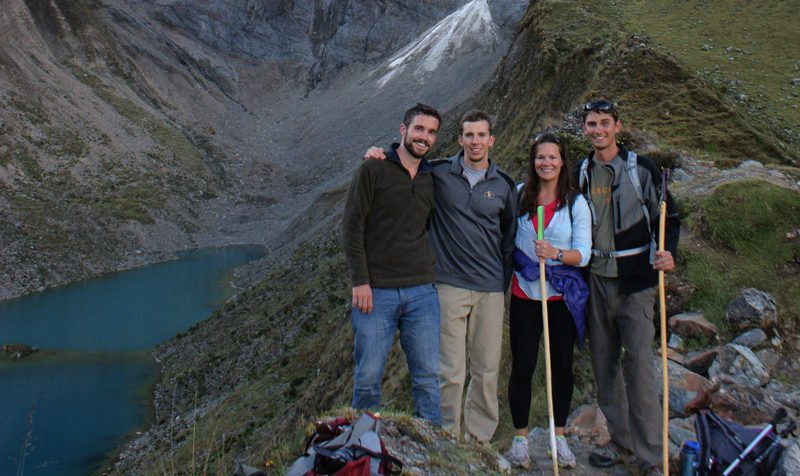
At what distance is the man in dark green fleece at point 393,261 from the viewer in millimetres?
4891

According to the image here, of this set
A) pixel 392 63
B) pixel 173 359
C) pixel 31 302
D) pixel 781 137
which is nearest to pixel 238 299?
pixel 173 359

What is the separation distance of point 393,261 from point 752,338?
4220 millimetres

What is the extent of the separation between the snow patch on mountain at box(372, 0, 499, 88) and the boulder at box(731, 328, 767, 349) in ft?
276

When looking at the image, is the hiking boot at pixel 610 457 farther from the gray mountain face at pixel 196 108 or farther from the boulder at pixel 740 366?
the gray mountain face at pixel 196 108

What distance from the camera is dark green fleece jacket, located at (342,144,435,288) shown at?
4.87 meters

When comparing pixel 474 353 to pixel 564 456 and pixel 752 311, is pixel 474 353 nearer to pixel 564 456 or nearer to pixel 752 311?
pixel 564 456

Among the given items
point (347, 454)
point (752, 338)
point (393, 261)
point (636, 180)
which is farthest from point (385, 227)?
point (752, 338)

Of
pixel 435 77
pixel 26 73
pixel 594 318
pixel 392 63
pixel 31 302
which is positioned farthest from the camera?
pixel 392 63

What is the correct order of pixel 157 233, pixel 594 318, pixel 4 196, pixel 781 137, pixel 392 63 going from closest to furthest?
pixel 594 318 < pixel 781 137 < pixel 4 196 < pixel 157 233 < pixel 392 63

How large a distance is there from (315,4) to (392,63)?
114 feet

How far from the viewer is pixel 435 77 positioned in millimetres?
86188

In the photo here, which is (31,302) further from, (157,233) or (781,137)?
(781,137)

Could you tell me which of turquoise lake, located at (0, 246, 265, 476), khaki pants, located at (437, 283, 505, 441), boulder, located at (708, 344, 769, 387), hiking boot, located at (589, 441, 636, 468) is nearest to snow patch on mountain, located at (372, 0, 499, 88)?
turquoise lake, located at (0, 246, 265, 476)

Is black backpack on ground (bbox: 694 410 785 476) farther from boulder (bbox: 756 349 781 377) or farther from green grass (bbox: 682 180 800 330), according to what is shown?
green grass (bbox: 682 180 800 330)
